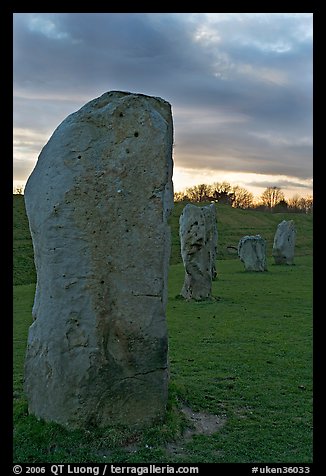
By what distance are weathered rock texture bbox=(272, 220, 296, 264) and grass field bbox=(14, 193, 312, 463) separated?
11.7 m

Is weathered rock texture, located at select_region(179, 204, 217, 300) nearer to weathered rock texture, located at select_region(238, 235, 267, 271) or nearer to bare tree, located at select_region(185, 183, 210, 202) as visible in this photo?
weathered rock texture, located at select_region(238, 235, 267, 271)

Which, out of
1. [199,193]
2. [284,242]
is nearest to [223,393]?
[284,242]

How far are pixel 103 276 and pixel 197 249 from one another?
10.2 meters

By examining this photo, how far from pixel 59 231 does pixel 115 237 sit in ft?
2.08

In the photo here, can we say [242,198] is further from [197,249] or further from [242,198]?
[197,249]

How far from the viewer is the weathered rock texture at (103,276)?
607 cm

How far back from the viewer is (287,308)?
15609 millimetres

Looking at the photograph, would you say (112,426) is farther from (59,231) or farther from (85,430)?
(59,231)

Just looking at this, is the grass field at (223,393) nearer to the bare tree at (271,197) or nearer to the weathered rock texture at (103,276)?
the weathered rock texture at (103,276)

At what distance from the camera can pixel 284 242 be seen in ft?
97.2

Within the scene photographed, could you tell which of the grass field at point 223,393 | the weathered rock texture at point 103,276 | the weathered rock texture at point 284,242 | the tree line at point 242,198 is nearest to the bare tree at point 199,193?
the tree line at point 242,198

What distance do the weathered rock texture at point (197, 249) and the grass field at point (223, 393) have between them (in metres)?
0.59

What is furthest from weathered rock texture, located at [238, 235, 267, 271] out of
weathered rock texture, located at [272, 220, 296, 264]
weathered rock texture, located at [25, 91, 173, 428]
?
weathered rock texture, located at [25, 91, 173, 428]
